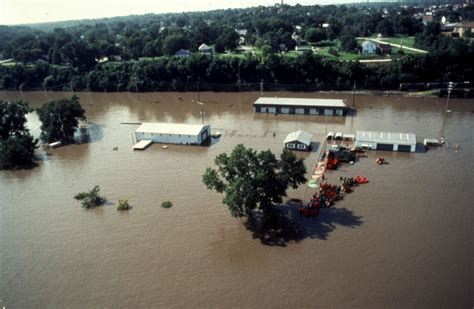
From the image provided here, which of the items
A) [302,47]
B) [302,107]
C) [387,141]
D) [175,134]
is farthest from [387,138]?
[302,47]

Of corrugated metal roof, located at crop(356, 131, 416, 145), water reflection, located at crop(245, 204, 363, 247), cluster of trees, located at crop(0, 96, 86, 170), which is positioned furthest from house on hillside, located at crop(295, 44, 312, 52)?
water reflection, located at crop(245, 204, 363, 247)

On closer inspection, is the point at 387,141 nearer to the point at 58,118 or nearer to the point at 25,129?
the point at 58,118

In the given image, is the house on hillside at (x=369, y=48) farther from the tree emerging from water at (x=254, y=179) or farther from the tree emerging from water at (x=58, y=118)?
the tree emerging from water at (x=254, y=179)

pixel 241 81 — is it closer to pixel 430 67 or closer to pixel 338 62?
pixel 338 62

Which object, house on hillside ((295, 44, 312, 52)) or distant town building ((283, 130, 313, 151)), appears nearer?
distant town building ((283, 130, 313, 151))

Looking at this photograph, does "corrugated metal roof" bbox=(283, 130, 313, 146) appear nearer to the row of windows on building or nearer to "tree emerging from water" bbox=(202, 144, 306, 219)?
the row of windows on building

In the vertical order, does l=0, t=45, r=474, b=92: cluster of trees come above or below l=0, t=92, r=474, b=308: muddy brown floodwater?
above

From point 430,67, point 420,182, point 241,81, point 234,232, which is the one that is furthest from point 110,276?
point 430,67

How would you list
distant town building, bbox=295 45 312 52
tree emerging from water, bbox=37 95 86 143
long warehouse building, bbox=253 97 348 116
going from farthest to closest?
1. distant town building, bbox=295 45 312 52
2. long warehouse building, bbox=253 97 348 116
3. tree emerging from water, bbox=37 95 86 143
